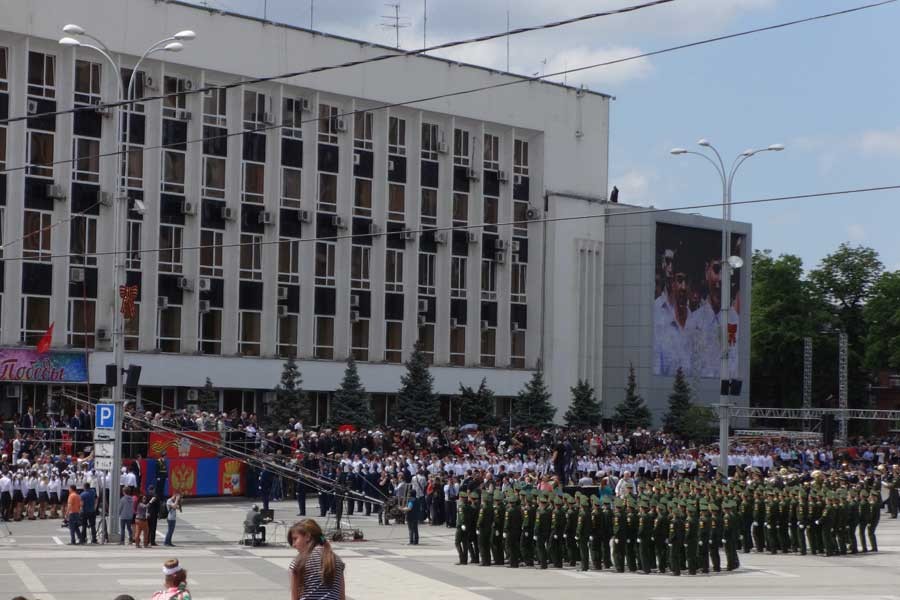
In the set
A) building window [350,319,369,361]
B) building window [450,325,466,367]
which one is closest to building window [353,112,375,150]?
building window [350,319,369,361]

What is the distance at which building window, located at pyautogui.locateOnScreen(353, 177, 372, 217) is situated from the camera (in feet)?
199

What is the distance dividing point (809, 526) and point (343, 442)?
18.6 m

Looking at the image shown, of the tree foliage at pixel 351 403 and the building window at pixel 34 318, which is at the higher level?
the building window at pixel 34 318

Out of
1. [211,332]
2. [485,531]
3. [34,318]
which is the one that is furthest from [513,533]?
[211,332]

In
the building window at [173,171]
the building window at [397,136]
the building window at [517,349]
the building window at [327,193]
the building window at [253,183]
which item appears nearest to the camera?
the building window at [173,171]

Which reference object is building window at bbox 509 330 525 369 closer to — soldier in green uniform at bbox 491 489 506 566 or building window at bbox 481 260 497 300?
building window at bbox 481 260 497 300

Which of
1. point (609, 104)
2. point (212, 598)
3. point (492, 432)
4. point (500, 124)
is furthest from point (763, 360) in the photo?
point (212, 598)

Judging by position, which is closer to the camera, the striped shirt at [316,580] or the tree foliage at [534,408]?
the striped shirt at [316,580]

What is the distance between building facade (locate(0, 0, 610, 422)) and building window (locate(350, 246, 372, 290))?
0.41ft

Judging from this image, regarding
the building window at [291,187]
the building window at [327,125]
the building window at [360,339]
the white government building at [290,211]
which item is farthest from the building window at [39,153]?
the building window at [360,339]

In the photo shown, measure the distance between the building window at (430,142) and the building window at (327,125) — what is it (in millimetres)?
4885

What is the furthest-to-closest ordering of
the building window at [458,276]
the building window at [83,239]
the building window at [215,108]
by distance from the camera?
1. the building window at [458,276]
2. the building window at [215,108]
3. the building window at [83,239]

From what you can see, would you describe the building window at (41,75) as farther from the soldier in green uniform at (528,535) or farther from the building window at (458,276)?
the soldier in green uniform at (528,535)

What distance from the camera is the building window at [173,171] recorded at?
5431cm
